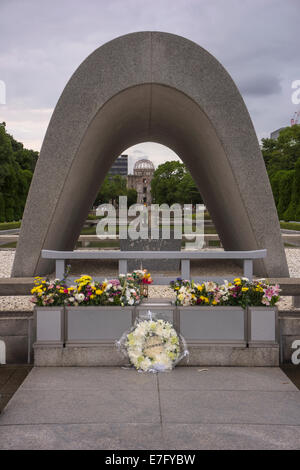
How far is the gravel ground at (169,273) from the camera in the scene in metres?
9.65

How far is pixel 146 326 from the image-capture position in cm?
620

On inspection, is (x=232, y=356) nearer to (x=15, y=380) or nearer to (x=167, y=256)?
(x=167, y=256)

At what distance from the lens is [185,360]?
6328mm

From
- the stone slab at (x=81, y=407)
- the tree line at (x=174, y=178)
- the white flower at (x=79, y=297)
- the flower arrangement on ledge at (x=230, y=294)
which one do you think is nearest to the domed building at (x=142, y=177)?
the tree line at (x=174, y=178)

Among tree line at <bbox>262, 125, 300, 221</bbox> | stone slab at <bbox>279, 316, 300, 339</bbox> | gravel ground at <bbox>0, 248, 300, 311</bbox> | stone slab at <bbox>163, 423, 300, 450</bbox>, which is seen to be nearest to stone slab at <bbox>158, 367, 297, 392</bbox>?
stone slab at <bbox>279, 316, 300, 339</bbox>

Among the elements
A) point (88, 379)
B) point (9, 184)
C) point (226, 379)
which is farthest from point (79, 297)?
point (9, 184)

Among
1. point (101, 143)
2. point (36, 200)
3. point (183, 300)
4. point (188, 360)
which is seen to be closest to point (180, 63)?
point (101, 143)

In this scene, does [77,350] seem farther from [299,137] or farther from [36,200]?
[299,137]

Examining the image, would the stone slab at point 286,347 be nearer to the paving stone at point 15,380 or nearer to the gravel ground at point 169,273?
the gravel ground at point 169,273

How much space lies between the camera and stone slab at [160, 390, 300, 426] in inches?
182

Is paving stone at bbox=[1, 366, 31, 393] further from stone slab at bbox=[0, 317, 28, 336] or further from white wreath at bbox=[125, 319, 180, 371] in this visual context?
white wreath at bbox=[125, 319, 180, 371]

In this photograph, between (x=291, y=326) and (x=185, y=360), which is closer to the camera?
(x=185, y=360)

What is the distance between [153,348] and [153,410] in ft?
4.41

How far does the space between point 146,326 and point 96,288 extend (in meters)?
0.94
